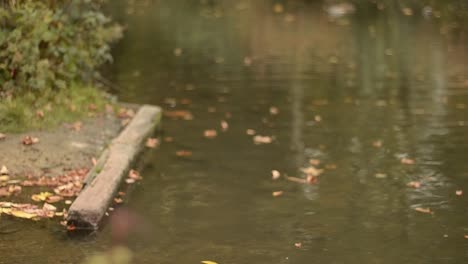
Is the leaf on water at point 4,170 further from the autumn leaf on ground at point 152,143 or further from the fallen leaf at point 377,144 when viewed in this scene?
the fallen leaf at point 377,144

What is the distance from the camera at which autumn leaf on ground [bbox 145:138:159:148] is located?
9.72 metres

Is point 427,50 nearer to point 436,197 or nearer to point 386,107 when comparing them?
point 386,107

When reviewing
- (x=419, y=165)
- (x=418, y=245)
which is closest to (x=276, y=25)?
(x=419, y=165)

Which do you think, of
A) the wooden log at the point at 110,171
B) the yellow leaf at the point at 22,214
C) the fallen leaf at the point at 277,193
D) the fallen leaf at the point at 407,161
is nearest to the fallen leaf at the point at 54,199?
the wooden log at the point at 110,171

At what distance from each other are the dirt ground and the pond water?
1.81 ft

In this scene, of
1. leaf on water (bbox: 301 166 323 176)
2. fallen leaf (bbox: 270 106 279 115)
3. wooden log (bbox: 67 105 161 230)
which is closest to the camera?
wooden log (bbox: 67 105 161 230)

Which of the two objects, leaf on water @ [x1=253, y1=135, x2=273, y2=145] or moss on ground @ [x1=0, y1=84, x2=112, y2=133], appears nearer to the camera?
moss on ground @ [x1=0, y1=84, x2=112, y2=133]

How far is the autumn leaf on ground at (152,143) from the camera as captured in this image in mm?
9720

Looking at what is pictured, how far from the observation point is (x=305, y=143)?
9.95 m

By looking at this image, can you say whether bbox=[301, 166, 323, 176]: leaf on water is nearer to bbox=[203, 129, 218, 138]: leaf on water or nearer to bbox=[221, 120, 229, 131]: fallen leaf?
bbox=[203, 129, 218, 138]: leaf on water

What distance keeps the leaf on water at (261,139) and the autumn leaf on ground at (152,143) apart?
1079 mm

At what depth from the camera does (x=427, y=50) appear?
17.2 m

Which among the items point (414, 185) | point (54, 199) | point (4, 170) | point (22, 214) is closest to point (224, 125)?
point (414, 185)

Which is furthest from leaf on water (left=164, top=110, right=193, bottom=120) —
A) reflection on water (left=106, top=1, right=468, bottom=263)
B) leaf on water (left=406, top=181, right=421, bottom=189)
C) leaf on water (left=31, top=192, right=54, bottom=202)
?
leaf on water (left=31, top=192, right=54, bottom=202)
